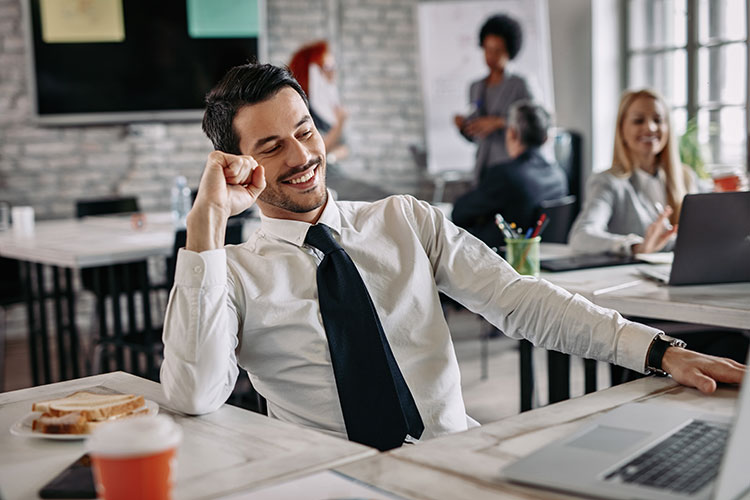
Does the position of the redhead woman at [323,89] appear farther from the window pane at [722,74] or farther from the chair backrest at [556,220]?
the chair backrest at [556,220]

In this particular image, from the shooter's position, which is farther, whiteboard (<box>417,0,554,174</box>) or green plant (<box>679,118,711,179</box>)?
whiteboard (<box>417,0,554,174</box>)

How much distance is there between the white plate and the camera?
117 cm

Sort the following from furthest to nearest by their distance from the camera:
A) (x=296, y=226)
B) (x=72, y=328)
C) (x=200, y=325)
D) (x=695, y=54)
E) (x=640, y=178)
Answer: (x=695, y=54)
(x=72, y=328)
(x=640, y=178)
(x=296, y=226)
(x=200, y=325)

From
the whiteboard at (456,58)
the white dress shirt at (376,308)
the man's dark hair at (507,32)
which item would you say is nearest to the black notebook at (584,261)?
the white dress shirt at (376,308)

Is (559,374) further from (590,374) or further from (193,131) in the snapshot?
(193,131)

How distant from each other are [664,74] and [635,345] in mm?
4587

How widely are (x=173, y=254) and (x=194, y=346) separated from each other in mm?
1691

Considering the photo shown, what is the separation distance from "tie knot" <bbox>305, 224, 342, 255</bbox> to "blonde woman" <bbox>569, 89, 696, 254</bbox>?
5.19ft

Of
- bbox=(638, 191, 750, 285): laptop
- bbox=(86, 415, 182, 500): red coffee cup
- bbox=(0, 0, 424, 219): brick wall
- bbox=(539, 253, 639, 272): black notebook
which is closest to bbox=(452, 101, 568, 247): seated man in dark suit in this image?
bbox=(539, 253, 639, 272): black notebook

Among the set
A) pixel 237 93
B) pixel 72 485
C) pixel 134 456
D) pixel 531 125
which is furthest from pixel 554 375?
pixel 531 125

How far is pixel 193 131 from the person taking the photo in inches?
228

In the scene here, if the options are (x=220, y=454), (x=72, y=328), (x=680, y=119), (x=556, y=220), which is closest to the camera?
(x=220, y=454)

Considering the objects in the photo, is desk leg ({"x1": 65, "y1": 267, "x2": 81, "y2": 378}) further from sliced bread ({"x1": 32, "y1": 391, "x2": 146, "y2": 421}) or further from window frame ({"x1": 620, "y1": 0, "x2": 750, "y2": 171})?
window frame ({"x1": 620, "y1": 0, "x2": 750, "y2": 171})

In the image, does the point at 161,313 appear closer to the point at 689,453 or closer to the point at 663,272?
the point at 663,272
